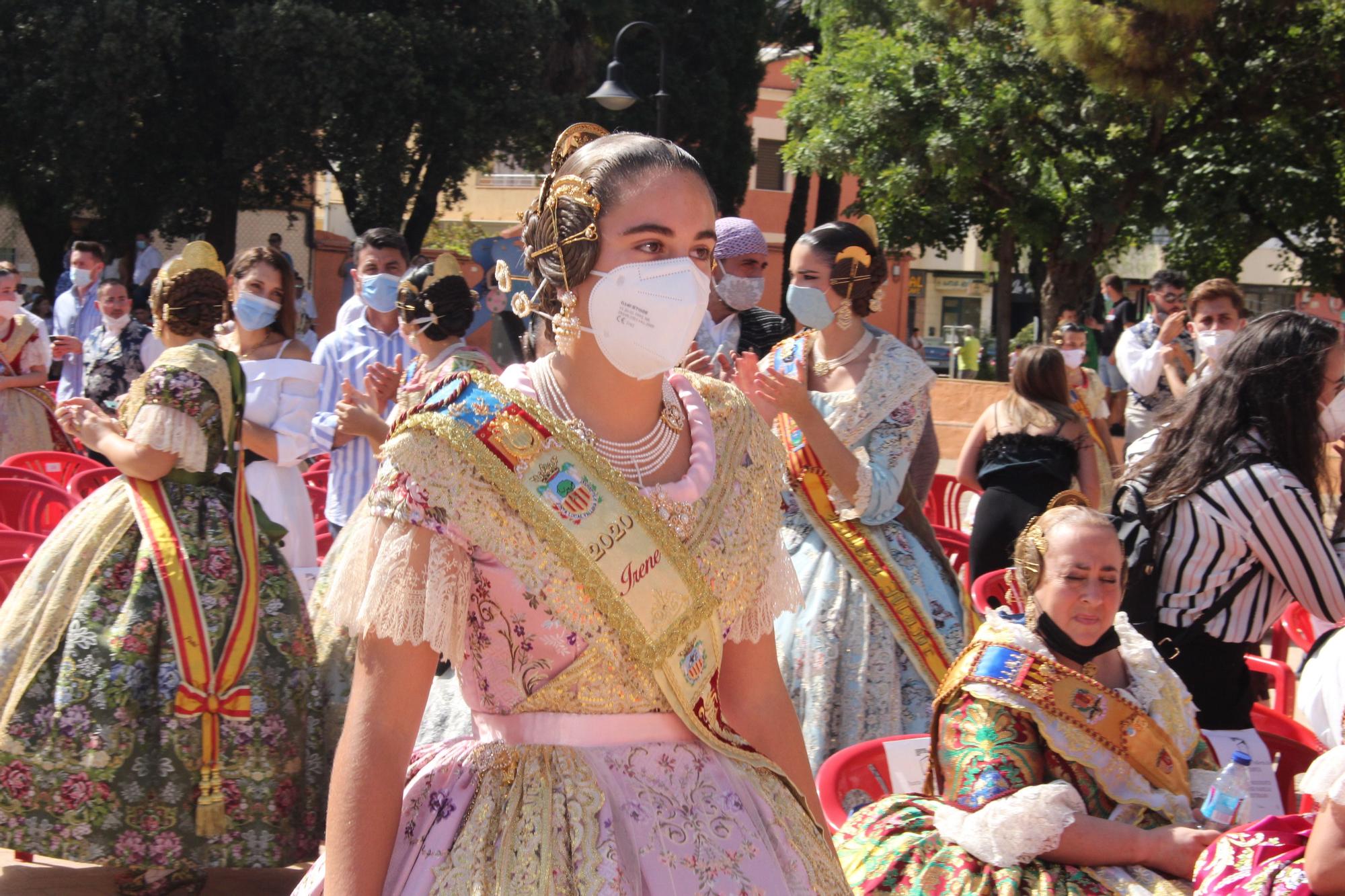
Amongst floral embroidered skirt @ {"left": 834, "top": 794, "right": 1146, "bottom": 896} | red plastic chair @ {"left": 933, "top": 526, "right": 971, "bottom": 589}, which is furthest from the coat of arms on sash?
red plastic chair @ {"left": 933, "top": 526, "right": 971, "bottom": 589}

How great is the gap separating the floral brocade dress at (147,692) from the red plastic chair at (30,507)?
74.5 inches

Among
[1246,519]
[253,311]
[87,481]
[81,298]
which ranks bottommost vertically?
[87,481]

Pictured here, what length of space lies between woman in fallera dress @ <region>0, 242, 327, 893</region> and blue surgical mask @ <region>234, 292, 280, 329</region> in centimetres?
60

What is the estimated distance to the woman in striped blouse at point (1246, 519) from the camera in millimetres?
3482

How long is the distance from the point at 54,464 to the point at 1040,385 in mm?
4777

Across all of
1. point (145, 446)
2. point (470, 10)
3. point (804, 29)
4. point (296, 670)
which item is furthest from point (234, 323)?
point (804, 29)

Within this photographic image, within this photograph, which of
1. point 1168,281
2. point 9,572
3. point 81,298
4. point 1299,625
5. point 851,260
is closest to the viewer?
point 851,260

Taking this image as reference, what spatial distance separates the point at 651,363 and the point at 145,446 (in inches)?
99.9

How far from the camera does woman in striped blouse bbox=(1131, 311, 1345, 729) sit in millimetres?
3482

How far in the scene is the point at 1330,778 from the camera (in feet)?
7.57

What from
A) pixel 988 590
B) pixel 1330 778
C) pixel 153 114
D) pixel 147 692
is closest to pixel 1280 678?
pixel 988 590

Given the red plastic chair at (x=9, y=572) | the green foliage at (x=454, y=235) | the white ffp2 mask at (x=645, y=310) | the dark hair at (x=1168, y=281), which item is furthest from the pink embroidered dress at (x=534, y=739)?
the green foliage at (x=454, y=235)

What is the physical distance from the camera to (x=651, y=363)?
188 centimetres

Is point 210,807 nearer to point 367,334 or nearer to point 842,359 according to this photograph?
point 842,359
